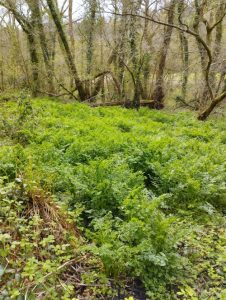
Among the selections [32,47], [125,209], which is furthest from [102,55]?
[125,209]

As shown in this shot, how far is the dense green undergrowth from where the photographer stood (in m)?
2.49

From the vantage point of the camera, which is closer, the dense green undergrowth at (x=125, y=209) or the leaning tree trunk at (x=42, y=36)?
the dense green undergrowth at (x=125, y=209)

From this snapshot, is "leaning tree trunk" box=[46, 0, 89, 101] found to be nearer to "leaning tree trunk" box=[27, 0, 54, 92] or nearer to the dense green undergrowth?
"leaning tree trunk" box=[27, 0, 54, 92]

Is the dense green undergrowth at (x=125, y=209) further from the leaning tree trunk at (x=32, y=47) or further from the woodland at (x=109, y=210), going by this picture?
the leaning tree trunk at (x=32, y=47)

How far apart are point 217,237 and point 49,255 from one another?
6.54ft

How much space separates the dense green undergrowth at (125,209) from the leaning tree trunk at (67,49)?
696cm

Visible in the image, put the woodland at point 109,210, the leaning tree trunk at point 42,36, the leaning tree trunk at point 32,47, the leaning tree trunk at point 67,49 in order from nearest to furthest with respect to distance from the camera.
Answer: the woodland at point 109,210 < the leaning tree trunk at point 67,49 < the leaning tree trunk at point 32,47 < the leaning tree trunk at point 42,36

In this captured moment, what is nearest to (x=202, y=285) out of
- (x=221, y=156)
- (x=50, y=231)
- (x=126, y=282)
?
(x=126, y=282)

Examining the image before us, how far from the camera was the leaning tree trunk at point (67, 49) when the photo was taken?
1212cm

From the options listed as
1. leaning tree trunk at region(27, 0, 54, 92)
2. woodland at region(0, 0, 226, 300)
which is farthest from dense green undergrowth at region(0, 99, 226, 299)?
leaning tree trunk at region(27, 0, 54, 92)

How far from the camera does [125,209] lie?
3178 millimetres

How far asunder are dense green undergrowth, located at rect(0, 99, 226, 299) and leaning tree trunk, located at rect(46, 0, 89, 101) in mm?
6962

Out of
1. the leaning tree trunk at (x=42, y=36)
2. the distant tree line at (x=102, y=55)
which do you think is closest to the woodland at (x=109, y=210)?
the distant tree line at (x=102, y=55)

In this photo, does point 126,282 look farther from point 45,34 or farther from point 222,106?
point 45,34
